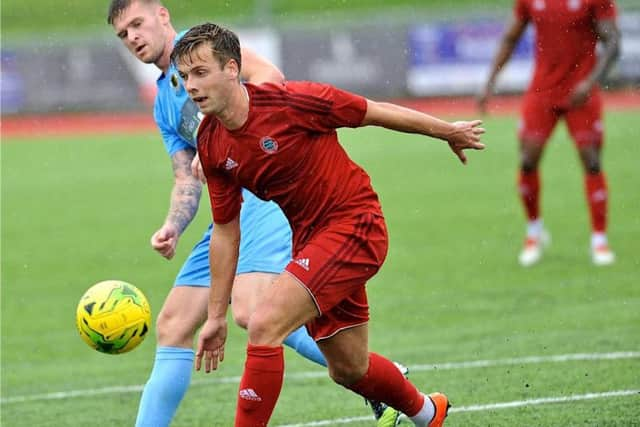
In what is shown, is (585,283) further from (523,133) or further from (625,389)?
(625,389)

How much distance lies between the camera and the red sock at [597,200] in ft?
36.2

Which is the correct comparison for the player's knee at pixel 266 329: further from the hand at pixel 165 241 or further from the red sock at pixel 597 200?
the red sock at pixel 597 200

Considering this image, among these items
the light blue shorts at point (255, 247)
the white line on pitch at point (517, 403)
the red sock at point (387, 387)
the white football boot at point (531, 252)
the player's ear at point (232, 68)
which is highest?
the player's ear at point (232, 68)

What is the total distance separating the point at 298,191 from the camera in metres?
5.29

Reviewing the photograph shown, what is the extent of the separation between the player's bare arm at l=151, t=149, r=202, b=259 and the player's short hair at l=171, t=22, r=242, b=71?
43.5 inches

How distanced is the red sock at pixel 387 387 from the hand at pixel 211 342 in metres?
0.63

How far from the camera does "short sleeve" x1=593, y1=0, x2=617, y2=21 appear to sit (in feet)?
35.1

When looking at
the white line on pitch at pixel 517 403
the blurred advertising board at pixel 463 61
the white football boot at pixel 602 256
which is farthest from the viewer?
the blurred advertising board at pixel 463 61

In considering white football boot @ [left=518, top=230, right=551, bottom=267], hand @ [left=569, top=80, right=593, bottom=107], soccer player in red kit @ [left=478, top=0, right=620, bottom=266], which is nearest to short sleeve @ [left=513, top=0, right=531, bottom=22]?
soccer player in red kit @ [left=478, top=0, right=620, bottom=266]

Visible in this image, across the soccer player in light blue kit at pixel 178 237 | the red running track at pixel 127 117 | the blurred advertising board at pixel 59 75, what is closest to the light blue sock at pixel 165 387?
the soccer player in light blue kit at pixel 178 237

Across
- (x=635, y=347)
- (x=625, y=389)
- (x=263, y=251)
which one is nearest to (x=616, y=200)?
(x=635, y=347)

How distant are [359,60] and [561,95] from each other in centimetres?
1323

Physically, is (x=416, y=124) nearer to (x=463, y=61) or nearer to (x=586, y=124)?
(x=586, y=124)

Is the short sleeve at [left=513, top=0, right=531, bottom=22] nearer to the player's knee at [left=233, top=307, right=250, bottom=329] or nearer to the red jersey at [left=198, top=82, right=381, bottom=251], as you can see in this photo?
the player's knee at [left=233, top=307, right=250, bottom=329]
